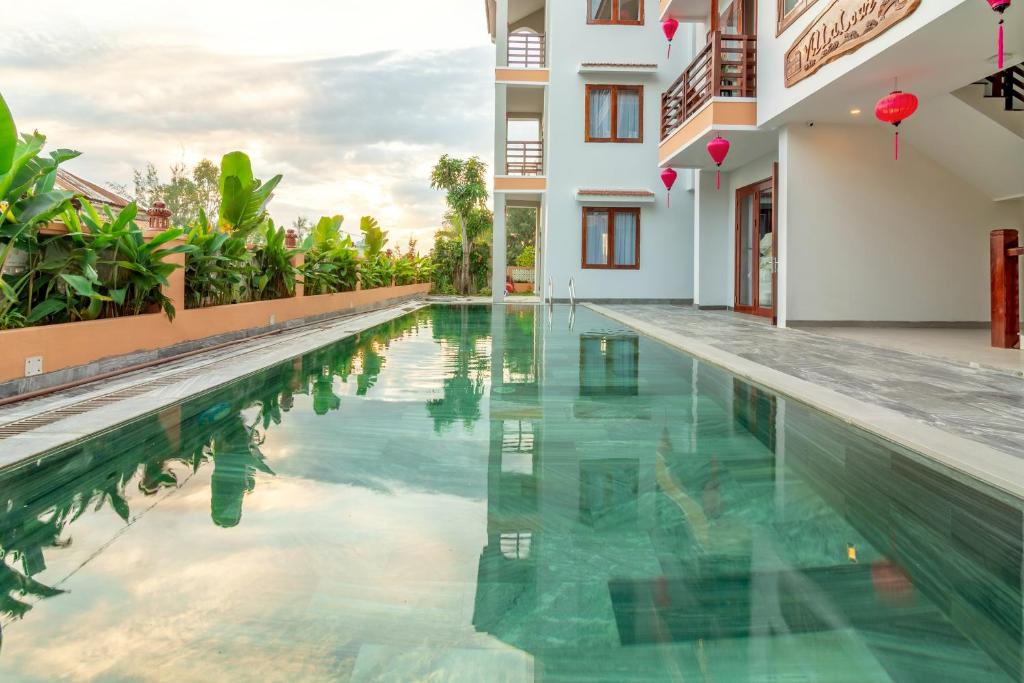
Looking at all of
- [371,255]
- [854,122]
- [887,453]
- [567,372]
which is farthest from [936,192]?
[371,255]

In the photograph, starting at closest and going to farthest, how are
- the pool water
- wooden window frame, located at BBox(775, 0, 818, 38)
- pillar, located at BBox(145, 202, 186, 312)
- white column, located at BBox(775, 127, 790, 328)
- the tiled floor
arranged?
the pool water < the tiled floor < pillar, located at BBox(145, 202, 186, 312) < wooden window frame, located at BBox(775, 0, 818, 38) < white column, located at BBox(775, 127, 790, 328)

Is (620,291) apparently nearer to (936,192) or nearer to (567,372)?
(936,192)

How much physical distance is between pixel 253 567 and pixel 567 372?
429 centimetres

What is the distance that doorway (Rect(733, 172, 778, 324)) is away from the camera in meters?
12.5

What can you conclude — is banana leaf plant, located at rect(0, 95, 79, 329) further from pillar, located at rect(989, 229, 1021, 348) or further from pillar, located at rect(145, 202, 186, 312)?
pillar, located at rect(989, 229, 1021, 348)

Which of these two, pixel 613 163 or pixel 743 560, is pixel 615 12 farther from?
pixel 743 560

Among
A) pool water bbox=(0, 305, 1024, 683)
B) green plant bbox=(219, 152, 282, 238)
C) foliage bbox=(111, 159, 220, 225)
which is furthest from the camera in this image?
foliage bbox=(111, 159, 220, 225)

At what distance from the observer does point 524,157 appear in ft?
65.1

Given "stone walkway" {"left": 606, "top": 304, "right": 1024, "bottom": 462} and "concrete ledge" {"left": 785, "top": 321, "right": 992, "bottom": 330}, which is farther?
"concrete ledge" {"left": 785, "top": 321, "right": 992, "bottom": 330}

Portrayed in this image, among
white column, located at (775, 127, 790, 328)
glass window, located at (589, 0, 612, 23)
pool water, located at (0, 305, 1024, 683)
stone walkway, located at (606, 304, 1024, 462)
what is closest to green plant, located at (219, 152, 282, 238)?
pool water, located at (0, 305, 1024, 683)

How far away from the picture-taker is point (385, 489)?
279 centimetres

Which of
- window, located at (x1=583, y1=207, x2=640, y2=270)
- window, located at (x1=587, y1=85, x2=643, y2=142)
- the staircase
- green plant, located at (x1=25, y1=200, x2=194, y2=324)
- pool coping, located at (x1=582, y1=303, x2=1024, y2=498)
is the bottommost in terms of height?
pool coping, located at (x1=582, y1=303, x2=1024, y2=498)

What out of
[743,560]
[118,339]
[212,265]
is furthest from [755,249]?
[743,560]

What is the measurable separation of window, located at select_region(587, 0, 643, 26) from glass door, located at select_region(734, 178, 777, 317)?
7005 millimetres
